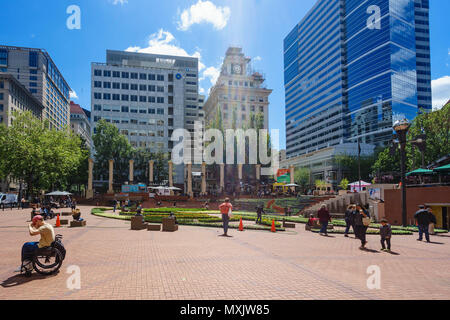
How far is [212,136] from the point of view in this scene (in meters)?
58.4

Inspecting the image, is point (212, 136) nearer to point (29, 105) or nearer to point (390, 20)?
point (29, 105)

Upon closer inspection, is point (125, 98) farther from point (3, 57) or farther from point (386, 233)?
point (386, 233)

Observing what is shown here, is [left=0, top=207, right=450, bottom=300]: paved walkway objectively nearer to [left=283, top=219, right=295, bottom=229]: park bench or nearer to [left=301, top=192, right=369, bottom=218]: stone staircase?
[left=283, top=219, right=295, bottom=229]: park bench

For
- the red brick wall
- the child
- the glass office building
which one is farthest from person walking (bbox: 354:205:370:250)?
the glass office building

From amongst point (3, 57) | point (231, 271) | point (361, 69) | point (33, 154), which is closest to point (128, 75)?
point (33, 154)

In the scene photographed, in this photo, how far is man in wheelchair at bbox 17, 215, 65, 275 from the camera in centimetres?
754

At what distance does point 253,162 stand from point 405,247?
4366 cm

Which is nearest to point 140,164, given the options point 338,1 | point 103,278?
point 103,278

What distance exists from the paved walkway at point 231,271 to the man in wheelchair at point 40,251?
257 mm

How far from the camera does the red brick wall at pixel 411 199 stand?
901 inches

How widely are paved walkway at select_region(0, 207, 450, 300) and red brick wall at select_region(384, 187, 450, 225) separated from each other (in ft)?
40.5

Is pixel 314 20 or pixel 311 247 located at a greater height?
pixel 314 20

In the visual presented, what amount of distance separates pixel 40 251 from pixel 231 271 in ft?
15.6

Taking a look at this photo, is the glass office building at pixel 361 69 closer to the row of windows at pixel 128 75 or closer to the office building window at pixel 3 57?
the row of windows at pixel 128 75
